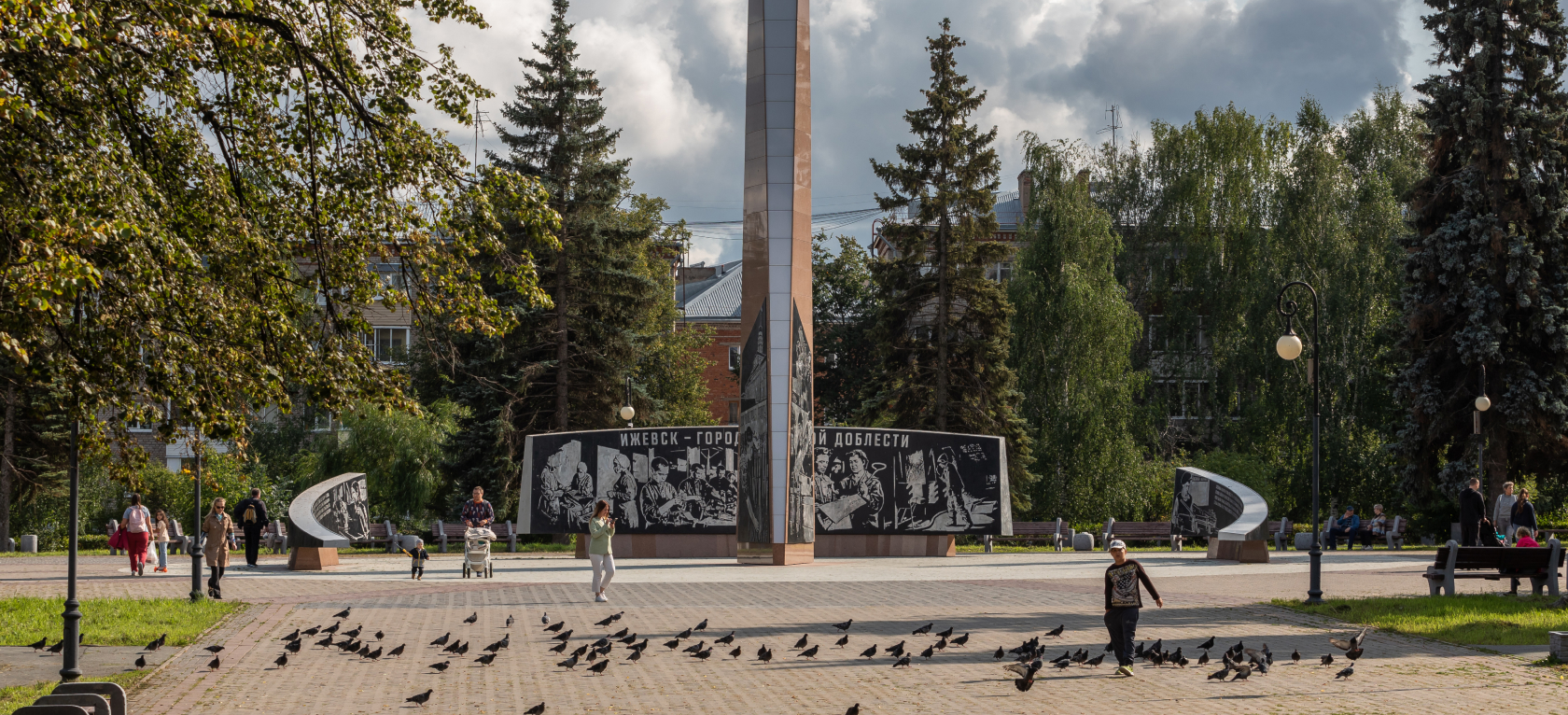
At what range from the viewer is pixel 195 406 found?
992 cm

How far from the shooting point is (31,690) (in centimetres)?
1034

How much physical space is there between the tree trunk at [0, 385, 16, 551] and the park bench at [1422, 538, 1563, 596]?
3986 cm

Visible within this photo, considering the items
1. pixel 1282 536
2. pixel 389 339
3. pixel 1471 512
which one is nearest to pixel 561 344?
pixel 1282 536

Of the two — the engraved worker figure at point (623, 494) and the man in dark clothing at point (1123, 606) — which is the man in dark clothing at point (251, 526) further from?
the man in dark clothing at point (1123, 606)

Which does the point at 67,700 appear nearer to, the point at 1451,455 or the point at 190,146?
the point at 190,146

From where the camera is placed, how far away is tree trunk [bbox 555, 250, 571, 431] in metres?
40.2

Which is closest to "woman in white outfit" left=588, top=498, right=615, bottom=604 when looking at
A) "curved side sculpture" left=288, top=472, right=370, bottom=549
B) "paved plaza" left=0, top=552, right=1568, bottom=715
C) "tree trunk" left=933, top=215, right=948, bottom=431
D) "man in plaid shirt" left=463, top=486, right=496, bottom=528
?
"paved plaza" left=0, top=552, right=1568, bottom=715

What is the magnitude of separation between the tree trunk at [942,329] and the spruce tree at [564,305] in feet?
29.5

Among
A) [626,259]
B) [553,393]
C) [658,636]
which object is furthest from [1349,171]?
[658,636]

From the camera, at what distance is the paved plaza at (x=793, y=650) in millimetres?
9828

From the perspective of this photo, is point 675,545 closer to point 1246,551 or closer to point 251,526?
point 251,526

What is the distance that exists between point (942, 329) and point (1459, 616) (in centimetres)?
2694

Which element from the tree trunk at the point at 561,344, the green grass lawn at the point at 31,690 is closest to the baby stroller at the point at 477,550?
the green grass lawn at the point at 31,690

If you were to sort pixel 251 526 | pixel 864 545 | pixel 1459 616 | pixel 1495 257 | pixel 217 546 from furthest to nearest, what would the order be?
pixel 1495 257 < pixel 864 545 < pixel 251 526 < pixel 217 546 < pixel 1459 616
